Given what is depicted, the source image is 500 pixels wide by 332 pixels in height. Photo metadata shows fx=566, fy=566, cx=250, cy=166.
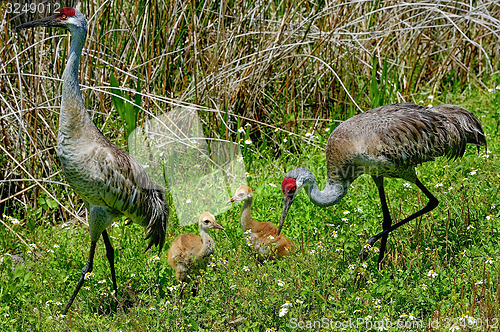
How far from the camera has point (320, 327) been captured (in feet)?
10.4

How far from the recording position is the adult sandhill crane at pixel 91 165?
376 cm

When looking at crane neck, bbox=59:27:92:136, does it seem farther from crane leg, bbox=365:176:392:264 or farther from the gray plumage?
crane leg, bbox=365:176:392:264

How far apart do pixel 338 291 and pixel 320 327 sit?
1.01ft

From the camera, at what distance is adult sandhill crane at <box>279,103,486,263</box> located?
4.08 meters

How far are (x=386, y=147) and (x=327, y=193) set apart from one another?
58cm

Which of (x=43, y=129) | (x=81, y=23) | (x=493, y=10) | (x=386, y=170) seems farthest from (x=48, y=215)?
(x=493, y=10)

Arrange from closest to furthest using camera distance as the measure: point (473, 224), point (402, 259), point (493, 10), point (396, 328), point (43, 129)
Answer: point (396, 328), point (402, 259), point (473, 224), point (43, 129), point (493, 10)

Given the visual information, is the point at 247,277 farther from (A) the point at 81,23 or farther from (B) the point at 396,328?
(A) the point at 81,23

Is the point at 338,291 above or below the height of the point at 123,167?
below

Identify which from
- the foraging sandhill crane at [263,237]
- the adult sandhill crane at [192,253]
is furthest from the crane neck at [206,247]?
the foraging sandhill crane at [263,237]

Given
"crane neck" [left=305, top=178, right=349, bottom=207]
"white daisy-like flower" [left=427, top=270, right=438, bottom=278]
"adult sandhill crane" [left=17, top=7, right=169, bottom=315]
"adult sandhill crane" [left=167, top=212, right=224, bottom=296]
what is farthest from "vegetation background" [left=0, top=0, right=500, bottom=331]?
"adult sandhill crane" [left=17, top=7, right=169, bottom=315]

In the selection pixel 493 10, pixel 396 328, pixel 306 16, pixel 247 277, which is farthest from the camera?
pixel 493 10

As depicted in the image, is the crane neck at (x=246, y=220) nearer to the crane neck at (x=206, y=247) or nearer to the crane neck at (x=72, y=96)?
the crane neck at (x=206, y=247)

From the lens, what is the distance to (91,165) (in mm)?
3803
